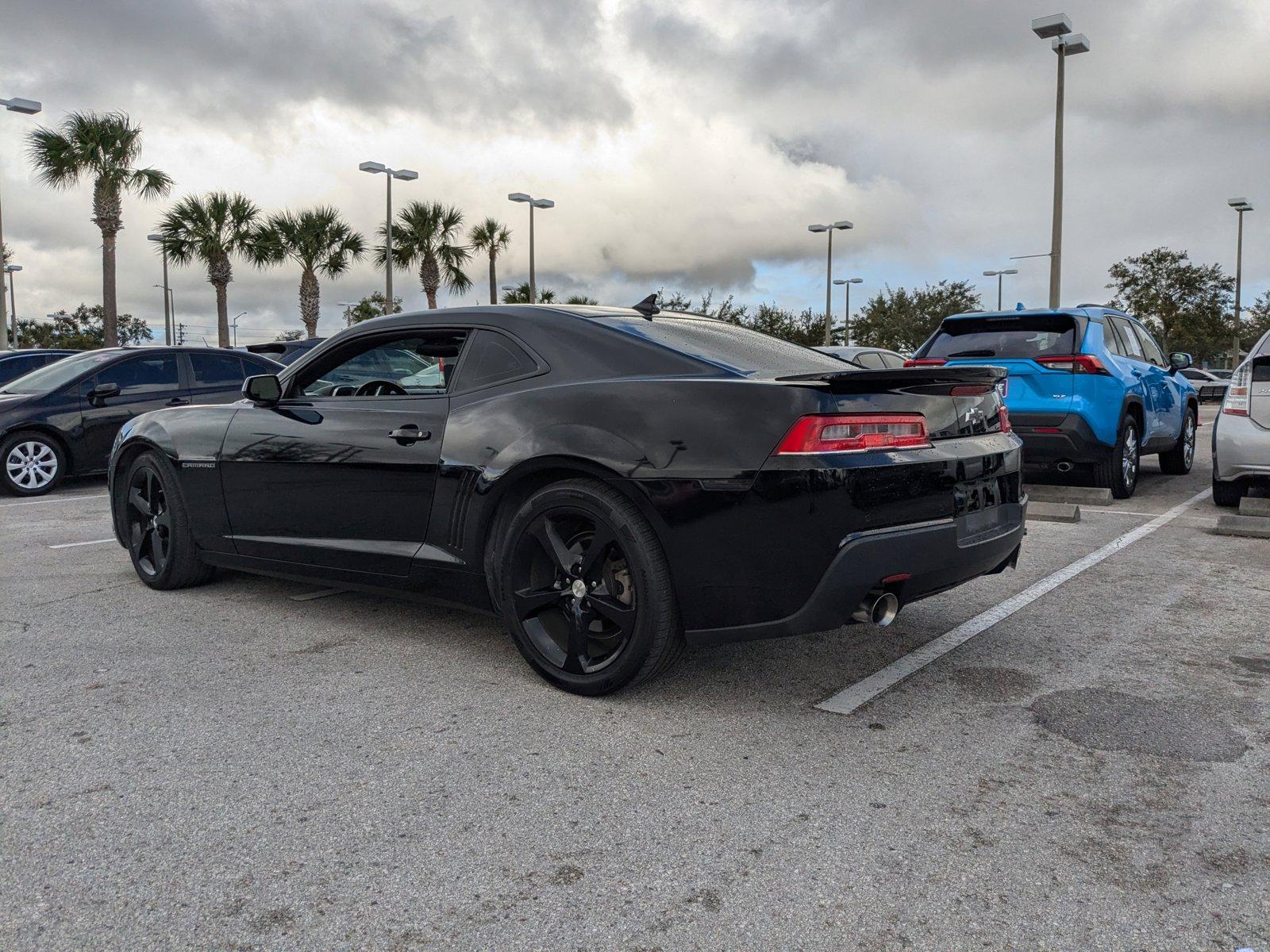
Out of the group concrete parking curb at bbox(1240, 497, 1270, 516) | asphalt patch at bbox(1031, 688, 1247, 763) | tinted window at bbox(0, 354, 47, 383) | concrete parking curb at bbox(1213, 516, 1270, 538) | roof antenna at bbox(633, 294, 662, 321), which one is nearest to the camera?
asphalt patch at bbox(1031, 688, 1247, 763)

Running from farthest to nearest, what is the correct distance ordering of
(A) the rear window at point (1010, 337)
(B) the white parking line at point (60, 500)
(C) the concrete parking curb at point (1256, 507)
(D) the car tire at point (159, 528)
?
(B) the white parking line at point (60, 500) < (A) the rear window at point (1010, 337) < (C) the concrete parking curb at point (1256, 507) < (D) the car tire at point (159, 528)

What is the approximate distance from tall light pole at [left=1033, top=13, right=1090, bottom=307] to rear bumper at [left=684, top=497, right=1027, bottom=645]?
16.1 meters

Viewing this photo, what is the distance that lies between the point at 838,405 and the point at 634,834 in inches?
56.7

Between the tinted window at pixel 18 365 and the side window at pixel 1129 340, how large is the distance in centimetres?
1300

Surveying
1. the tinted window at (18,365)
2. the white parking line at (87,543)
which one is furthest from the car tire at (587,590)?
the tinted window at (18,365)

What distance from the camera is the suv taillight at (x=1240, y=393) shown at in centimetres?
724

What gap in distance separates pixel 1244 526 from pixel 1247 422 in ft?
2.63

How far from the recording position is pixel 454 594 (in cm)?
398

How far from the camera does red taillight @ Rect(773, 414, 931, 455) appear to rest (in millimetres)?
3174

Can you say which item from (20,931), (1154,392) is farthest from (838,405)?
(1154,392)

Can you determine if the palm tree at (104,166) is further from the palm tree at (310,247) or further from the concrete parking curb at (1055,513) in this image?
the concrete parking curb at (1055,513)

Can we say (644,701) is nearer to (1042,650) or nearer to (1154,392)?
(1042,650)

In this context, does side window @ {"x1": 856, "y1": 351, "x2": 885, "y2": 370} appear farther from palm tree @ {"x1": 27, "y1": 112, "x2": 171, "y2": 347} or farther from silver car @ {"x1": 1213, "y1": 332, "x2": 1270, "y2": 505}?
palm tree @ {"x1": 27, "y1": 112, "x2": 171, "y2": 347}

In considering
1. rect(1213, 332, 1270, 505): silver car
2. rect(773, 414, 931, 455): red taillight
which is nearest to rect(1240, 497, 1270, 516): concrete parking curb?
rect(1213, 332, 1270, 505): silver car
